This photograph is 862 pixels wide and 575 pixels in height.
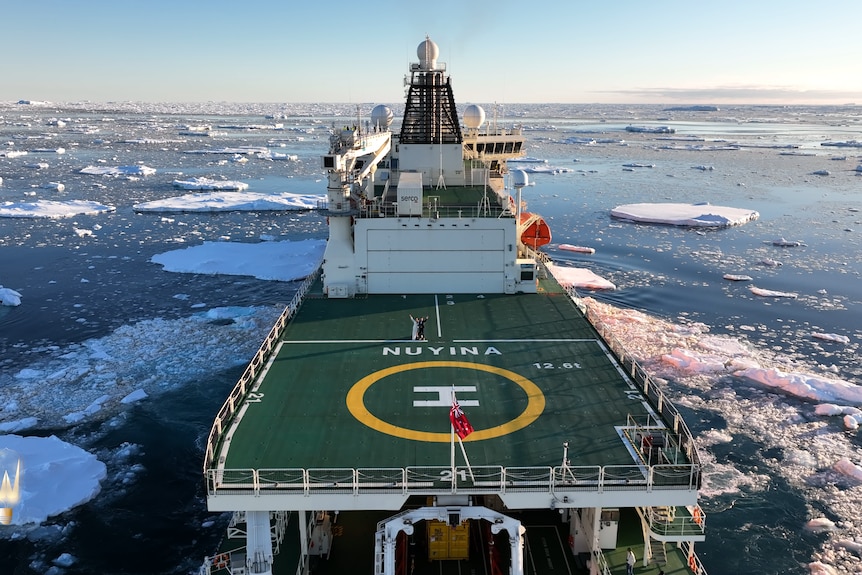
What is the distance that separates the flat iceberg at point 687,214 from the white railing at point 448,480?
1718 inches

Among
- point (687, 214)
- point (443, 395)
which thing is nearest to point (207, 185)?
point (687, 214)

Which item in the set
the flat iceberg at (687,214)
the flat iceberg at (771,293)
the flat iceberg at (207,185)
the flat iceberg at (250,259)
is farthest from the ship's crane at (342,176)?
the flat iceberg at (207,185)

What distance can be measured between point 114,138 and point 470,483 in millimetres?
136854

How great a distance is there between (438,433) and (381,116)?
3613 cm

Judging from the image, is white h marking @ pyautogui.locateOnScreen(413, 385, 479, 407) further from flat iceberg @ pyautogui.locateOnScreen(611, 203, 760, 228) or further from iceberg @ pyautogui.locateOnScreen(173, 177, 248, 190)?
iceberg @ pyautogui.locateOnScreen(173, 177, 248, 190)

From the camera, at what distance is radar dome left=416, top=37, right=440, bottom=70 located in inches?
1200

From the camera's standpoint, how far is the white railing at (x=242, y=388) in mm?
12070

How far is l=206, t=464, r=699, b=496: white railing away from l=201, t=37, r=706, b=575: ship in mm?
36

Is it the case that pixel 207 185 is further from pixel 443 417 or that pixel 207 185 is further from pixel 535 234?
pixel 443 417

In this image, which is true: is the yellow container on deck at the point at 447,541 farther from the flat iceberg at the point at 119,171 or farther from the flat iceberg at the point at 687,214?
the flat iceberg at the point at 119,171

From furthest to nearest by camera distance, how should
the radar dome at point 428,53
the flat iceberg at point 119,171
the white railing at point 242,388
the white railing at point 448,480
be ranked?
the flat iceberg at point 119,171 < the radar dome at point 428,53 < the white railing at point 242,388 < the white railing at point 448,480

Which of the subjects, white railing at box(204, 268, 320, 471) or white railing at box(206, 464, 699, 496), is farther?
white railing at box(204, 268, 320, 471)

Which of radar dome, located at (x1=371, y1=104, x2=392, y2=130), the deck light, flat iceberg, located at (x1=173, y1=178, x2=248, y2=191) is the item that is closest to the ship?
the deck light

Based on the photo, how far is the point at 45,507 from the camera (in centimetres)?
1691
